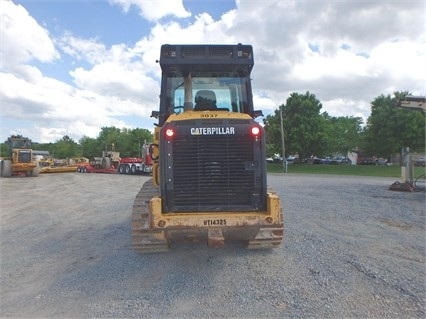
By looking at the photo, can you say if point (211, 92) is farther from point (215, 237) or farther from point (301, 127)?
point (301, 127)

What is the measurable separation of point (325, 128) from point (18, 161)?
36.7 m

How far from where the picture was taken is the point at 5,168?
3153 centimetres

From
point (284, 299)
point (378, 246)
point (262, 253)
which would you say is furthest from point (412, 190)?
point (284, 299)

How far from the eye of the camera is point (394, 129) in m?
49.1

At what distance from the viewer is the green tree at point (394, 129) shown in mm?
47781

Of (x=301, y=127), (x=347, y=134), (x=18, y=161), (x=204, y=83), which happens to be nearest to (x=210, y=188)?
(x=204, y=83)

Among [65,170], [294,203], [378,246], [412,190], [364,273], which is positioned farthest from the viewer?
[65,170]

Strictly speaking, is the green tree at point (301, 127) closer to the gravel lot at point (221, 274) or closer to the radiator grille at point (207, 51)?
the gravel lot at point (221, 274)

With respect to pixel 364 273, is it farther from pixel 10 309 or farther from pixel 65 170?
pixel 65 170

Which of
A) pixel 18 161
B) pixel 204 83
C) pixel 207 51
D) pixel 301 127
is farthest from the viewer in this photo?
pixel 301 127

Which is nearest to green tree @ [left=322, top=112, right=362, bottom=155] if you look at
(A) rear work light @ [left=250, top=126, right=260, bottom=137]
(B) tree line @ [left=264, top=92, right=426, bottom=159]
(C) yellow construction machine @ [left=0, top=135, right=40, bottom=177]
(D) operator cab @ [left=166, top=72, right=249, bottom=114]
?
(B) tree line @ [left=264, top=92, right=426, bottom=159]

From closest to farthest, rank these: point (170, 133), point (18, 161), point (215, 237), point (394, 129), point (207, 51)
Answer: point (215, 237) → point (170, 133) → point (207, 51) → point (18, 161) → point (394, 129)

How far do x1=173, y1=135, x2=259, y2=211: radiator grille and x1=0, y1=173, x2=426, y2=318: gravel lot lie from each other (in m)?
1.21

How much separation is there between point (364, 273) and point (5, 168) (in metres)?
31.5
